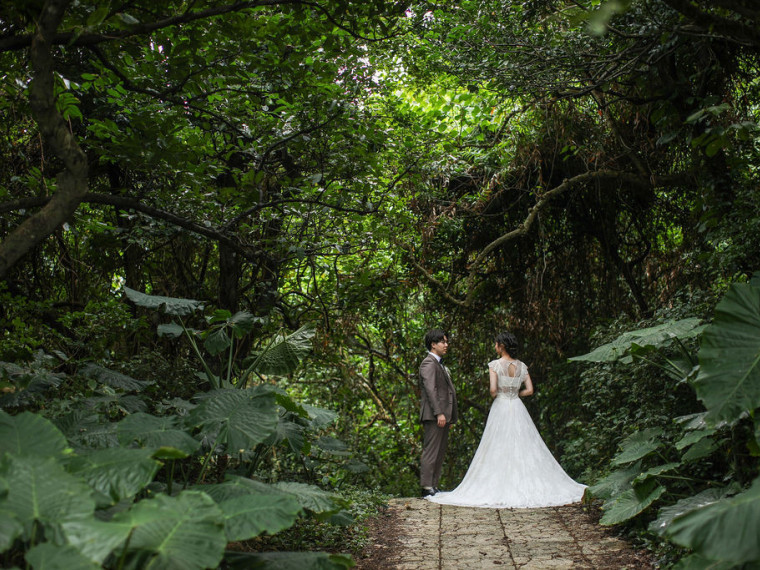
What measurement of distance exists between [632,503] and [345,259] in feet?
16.3

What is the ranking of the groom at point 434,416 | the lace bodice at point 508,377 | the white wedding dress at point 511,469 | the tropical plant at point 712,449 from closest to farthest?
1. the tropical plant at point 712,449
2. the white wedding dress at point 511,469
3. the groom at point 434,416
4. the lace bodice at point 508,377

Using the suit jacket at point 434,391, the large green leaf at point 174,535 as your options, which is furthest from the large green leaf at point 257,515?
the suit jacket at point 434,391

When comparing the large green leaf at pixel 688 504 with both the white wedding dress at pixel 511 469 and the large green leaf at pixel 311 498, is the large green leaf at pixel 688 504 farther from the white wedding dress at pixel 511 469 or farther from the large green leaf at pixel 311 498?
Result: the white wedding dress at pixel 511 469

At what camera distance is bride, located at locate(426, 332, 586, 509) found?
6539 mm

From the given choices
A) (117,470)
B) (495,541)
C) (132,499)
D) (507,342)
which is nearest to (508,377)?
(507,342)

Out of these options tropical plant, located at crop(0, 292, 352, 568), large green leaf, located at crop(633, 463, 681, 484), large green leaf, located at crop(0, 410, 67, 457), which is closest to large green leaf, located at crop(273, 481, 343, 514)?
tropical plant, located at crop(0, 292, 352, 568)

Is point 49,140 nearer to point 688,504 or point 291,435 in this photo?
point 291,435

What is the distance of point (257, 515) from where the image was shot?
2.41m

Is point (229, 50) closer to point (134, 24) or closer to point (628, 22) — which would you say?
point (134, 24)

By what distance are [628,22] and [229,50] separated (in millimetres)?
3347

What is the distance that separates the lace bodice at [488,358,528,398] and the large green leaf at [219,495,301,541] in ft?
17.3

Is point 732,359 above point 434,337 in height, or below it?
below

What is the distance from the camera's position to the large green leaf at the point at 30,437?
8.00 ft

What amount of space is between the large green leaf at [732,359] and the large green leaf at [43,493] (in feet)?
8.18
